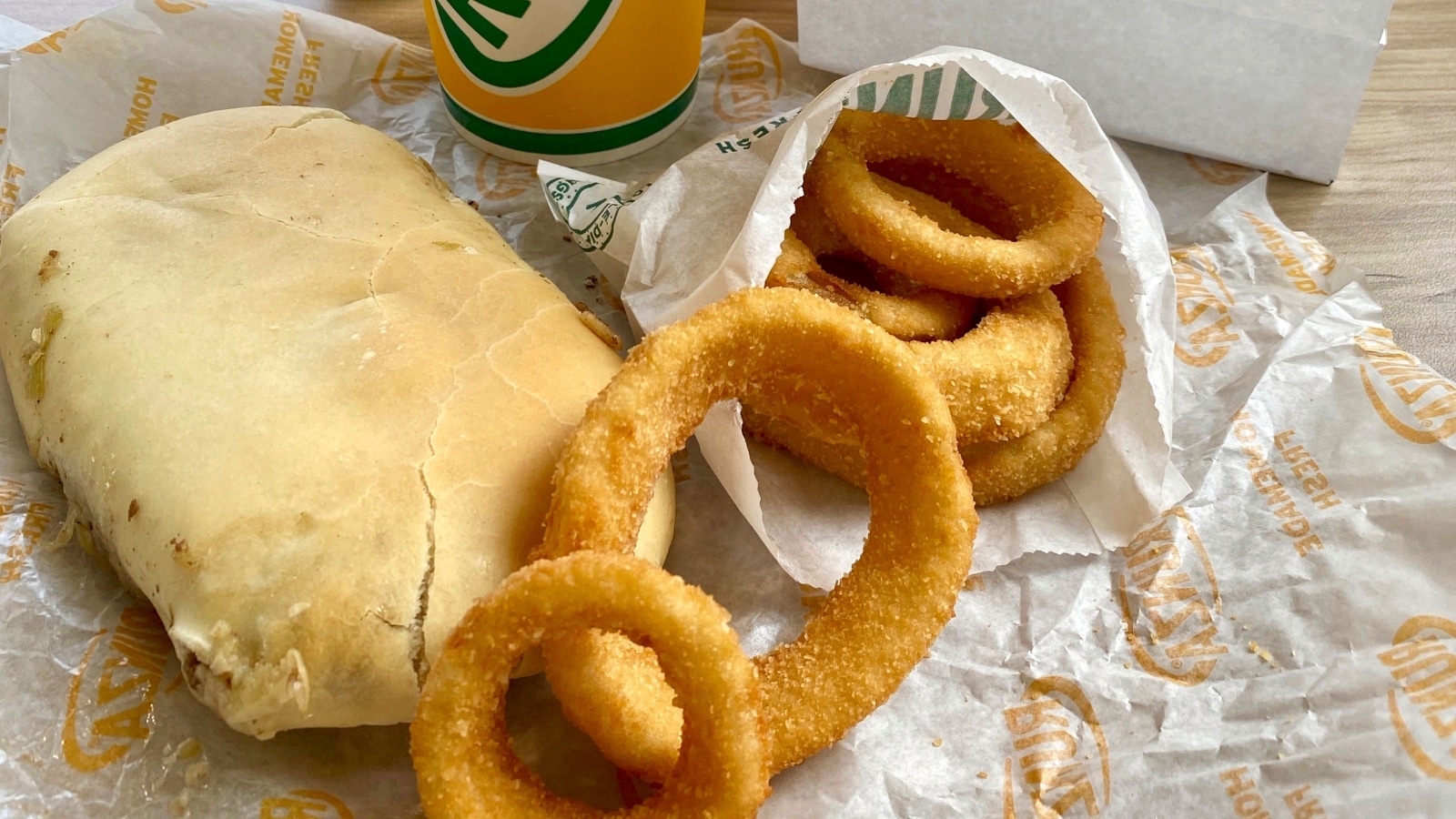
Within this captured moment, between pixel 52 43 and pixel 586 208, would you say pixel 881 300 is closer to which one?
pixel 586 208

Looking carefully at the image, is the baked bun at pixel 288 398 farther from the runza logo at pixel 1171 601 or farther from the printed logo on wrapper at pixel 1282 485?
the printed logo on wrapper at pixel 1282 485

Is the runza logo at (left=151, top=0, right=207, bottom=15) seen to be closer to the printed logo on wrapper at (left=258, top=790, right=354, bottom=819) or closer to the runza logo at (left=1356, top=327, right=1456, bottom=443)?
the printed logo on wrapper at (left=258, top=790, right=354, bottom=819)

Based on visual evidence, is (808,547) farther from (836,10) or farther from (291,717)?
(836,10)

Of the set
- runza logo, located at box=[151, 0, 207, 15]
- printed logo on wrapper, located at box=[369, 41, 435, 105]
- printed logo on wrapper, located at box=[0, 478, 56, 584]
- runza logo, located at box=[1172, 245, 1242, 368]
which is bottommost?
printed logo on wrapper, located at box=[0, 478, 56, 584]

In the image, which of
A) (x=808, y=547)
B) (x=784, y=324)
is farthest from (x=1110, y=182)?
(x=808, y=547)

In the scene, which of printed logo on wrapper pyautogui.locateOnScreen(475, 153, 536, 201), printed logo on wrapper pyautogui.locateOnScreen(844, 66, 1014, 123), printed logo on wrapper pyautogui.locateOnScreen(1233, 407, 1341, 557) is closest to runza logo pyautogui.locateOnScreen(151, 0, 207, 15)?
printed logo on wrapper pyautogui.locateOnScreen(475, 153, 536, 201)
